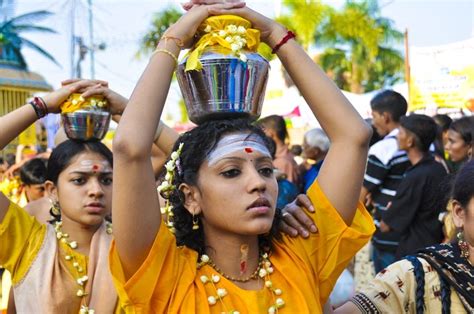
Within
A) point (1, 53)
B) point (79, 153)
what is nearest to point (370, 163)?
point (79, 153)

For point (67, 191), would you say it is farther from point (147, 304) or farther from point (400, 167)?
point (400, 167)

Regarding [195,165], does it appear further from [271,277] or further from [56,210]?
[56,210]

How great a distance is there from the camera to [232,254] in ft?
8.37

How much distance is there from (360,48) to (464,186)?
104 feet

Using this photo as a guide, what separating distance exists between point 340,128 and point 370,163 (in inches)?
152

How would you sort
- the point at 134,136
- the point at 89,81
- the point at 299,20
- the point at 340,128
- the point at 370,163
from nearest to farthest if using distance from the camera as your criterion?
the point at 134,136 < the point at 340,128 < the point at 89,81 < the point at 370,163 < the point at 299,20

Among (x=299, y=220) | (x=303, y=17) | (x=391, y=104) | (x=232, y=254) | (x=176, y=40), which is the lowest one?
(x=232, y=254)

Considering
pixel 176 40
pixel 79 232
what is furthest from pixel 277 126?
Answer: pixel 176 40

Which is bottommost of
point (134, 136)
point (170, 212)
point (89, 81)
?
point (170, 212)

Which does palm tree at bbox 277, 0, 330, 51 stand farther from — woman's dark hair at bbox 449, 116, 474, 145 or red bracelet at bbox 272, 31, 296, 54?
red bracelet at bbox 272, 31, 296, 54

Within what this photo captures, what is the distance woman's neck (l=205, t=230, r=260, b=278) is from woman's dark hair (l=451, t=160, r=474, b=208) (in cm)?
90

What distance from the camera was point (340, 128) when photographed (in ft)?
8.40

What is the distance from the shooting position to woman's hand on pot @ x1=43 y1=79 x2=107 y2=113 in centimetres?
354

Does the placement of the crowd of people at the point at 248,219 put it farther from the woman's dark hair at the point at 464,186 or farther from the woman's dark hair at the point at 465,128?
the woman's dark hair at the point at 465,128
